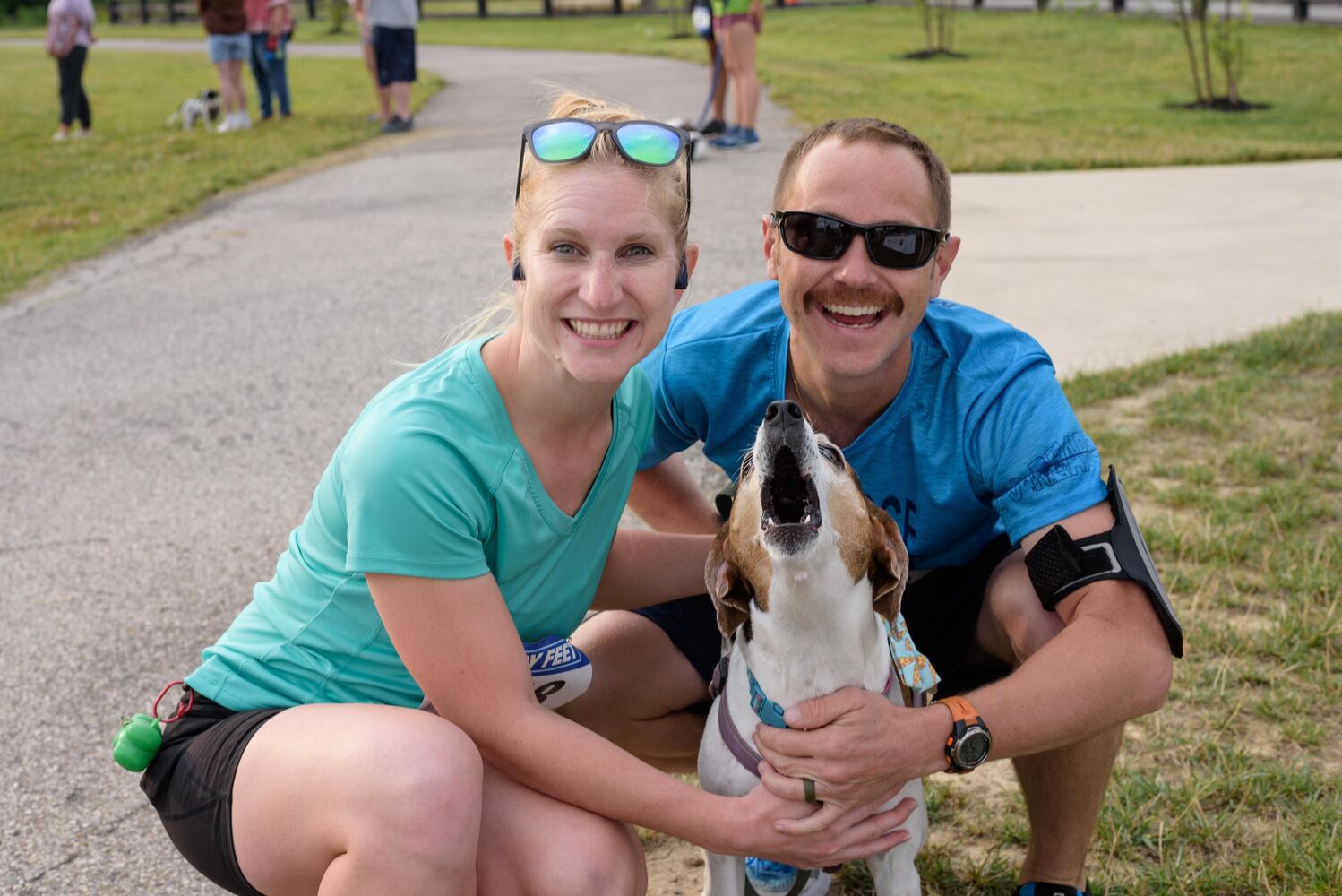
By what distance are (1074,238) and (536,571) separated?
23.3ft

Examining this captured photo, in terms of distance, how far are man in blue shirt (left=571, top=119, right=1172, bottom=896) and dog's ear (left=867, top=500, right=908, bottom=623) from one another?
0.21m

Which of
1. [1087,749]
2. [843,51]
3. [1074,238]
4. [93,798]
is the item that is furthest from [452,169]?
[843,51]

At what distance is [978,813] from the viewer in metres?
3.36

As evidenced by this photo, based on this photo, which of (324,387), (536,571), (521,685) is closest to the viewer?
(521,685)

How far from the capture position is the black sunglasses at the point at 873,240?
2959mm

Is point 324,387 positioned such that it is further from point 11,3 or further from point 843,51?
point 11,3

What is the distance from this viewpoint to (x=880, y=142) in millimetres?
3020

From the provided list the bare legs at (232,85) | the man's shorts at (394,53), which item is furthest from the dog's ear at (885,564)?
the bare legs at (232,85)

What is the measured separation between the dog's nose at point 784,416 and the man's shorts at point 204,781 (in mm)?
1165

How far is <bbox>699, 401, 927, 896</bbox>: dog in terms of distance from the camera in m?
2.50

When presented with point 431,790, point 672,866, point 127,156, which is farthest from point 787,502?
point 127,156

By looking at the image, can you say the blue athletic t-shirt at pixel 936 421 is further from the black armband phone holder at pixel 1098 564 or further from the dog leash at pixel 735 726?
the dog leash at pixel 735 726

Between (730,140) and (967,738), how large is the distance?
10.4 m

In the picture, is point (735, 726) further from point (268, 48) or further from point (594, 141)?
point (268, 48)
